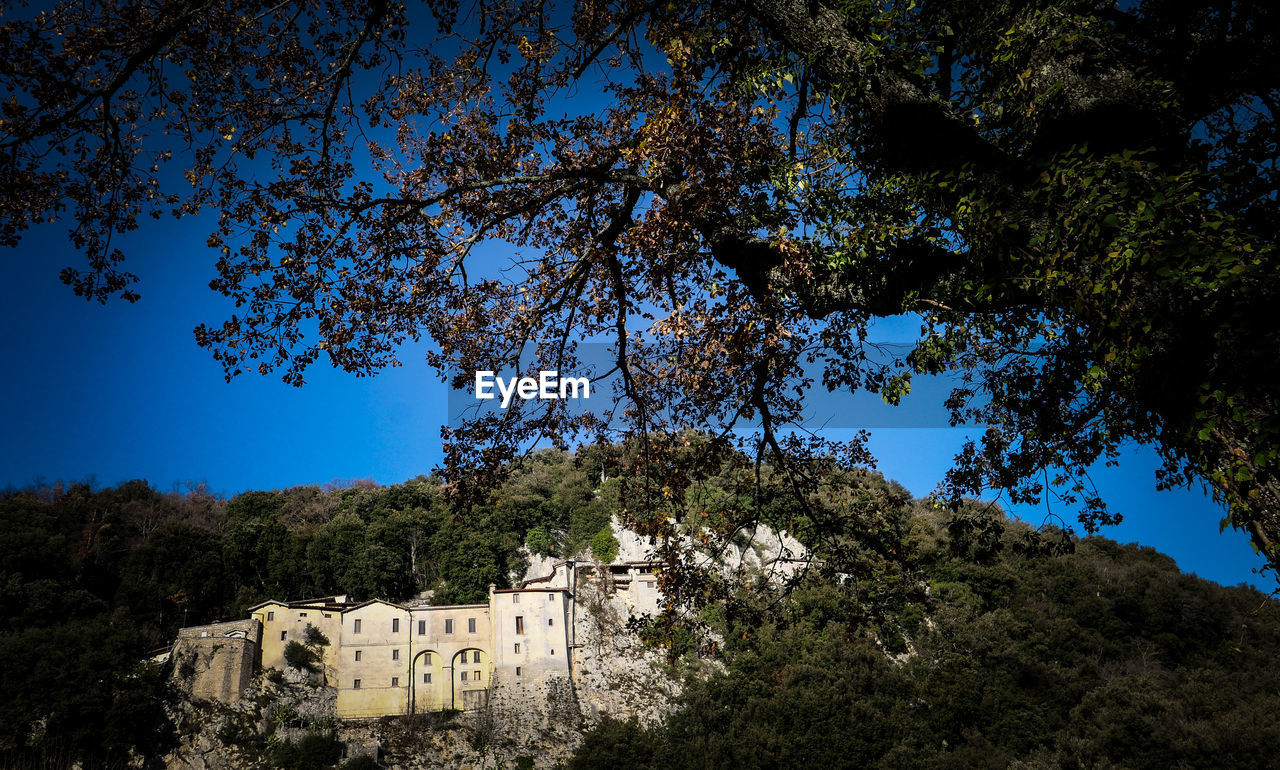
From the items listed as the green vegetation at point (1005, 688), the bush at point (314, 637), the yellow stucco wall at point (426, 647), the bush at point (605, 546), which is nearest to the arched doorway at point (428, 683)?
the yellow stucco wall at point (426, 647)

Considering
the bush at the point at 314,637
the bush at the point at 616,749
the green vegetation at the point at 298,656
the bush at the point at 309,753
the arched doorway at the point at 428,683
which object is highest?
the bush at the point at 314,637

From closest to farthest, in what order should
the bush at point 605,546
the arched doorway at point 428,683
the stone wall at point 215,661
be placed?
the stone wall at point 215,661
the arched doorway at point 428,683
the bush at point 605,546

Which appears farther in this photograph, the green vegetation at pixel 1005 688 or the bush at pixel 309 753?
the bush at pixel 309 753

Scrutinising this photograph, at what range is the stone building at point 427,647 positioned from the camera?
34562mm

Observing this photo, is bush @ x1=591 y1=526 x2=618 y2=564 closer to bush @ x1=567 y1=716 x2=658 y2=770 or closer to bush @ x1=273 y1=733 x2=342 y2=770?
bush @ x1=567 y1=716 x2=658 y2=770

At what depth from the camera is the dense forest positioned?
2814cm

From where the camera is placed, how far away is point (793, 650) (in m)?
35.0

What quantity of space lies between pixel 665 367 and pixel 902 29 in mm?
3722

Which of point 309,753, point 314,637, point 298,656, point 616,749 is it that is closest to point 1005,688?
point 616,749

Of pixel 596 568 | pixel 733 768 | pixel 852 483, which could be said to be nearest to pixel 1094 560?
pixel 733 768

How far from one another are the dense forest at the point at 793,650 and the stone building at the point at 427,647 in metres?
4.48

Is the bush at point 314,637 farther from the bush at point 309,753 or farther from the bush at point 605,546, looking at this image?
the bush at point 605,546

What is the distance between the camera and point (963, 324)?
454cm

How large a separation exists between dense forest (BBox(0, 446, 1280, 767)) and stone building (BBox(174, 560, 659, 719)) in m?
4.48
